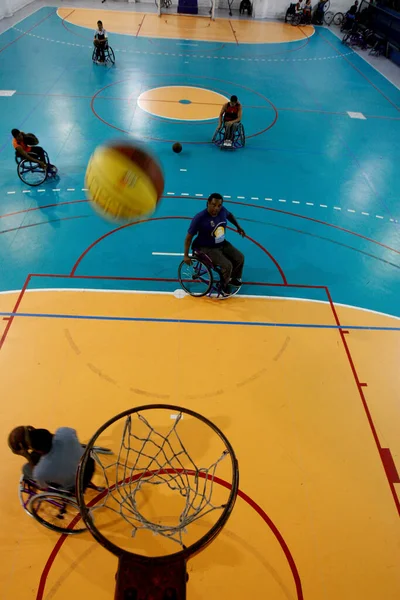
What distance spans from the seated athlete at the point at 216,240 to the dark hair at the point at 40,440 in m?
2.85

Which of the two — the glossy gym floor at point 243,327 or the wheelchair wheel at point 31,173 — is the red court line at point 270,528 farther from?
the wheelchair wheel at point 31,173

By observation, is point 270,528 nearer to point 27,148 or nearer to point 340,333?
point 340,333

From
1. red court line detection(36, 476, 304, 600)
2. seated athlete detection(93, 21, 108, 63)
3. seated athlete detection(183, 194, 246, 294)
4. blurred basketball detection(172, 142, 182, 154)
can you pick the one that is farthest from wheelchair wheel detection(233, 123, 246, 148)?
red court line detection(36, 476, 304, 600)

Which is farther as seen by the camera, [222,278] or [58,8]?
[58,8]

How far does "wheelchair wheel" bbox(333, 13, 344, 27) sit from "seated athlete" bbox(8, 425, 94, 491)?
22.2 metres

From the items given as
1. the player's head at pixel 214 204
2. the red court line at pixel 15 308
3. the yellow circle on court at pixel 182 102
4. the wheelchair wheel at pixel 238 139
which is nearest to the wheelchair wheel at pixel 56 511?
the red court line at pixel 15 308

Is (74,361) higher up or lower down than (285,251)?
lower down

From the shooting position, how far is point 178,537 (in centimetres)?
341

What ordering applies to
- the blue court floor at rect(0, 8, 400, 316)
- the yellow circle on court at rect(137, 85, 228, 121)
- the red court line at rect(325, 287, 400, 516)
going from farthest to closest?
the yellow circle on court at rect(137, 85, 228, 121) < the blue court floor at rect(0, 8, 400, 316) < the red court line at rect(325, 287, 400, 516)

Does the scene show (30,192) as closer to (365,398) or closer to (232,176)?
(232,176)

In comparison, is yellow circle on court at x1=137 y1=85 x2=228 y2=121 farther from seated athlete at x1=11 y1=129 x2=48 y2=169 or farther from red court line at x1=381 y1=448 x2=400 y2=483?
red court line at x1=381 y1=448 x2=400 y2=483

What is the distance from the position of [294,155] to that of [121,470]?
7.84 metres

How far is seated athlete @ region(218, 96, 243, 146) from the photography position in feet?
27.7

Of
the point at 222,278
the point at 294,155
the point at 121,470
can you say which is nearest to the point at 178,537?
the point at 121,470
